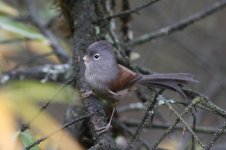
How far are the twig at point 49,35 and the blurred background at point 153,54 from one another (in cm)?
5

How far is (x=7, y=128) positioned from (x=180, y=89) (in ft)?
2.99

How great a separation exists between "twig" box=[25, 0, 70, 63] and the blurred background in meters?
0.05

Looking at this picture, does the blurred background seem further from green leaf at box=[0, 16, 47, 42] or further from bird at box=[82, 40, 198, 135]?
bird at box=[82, 40, 198, 135]

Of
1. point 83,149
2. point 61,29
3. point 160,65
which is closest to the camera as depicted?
point 83,149

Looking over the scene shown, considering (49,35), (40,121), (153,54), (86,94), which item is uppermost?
(86,94)

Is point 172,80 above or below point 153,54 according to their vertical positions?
above

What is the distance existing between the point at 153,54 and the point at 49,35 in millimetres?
1710

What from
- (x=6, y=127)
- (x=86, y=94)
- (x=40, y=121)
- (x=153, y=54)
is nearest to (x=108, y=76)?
(x=86, y=94)

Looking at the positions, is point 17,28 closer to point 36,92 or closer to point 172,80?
point 36,92

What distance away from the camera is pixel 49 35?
4.01 meters

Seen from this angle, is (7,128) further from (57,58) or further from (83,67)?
(57,58)

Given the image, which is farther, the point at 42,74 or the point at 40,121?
the point at 42,74

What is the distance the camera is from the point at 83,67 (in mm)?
2725

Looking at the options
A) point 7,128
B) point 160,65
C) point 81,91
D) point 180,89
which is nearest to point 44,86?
point 7,128
